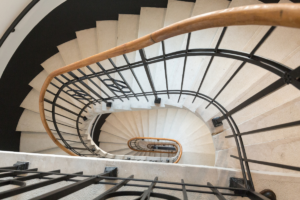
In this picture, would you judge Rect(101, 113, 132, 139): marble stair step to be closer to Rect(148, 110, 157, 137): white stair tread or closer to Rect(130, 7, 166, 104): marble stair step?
Rect(148, 110, 157, 137): white stair tread

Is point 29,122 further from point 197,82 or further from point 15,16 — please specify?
point 197,82

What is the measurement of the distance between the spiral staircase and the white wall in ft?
2.49

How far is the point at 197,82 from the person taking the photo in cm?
262

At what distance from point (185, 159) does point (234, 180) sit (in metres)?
4.25

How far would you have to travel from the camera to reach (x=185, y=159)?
5613 mm

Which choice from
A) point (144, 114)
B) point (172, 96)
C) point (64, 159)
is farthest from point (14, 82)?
point (144, 114)

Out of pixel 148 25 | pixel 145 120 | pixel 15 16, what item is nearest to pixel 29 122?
pixel 15 16

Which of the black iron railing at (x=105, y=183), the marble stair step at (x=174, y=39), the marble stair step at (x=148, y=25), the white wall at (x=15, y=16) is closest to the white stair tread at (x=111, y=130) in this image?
→ the white wall at (x=15, y=16)

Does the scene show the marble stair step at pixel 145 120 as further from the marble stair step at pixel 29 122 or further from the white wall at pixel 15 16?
the white wall at pixel 15 16

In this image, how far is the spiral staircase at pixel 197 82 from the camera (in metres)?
1.44

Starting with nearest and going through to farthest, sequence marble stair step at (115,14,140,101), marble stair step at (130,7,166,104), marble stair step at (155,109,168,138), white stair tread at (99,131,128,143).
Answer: marble stair step at (130,7,166,104)
marble stair step at (115,14,140,101)
marble stair step at (155,109,168,138)
white stair tread at (99,131,128,143)

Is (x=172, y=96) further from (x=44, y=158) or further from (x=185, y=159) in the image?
(x=185, y=159)

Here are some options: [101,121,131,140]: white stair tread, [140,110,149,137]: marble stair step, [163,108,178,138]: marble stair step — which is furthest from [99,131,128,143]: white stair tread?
[163,108,178,138]: marble stair step

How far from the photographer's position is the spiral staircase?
4.73 ft
